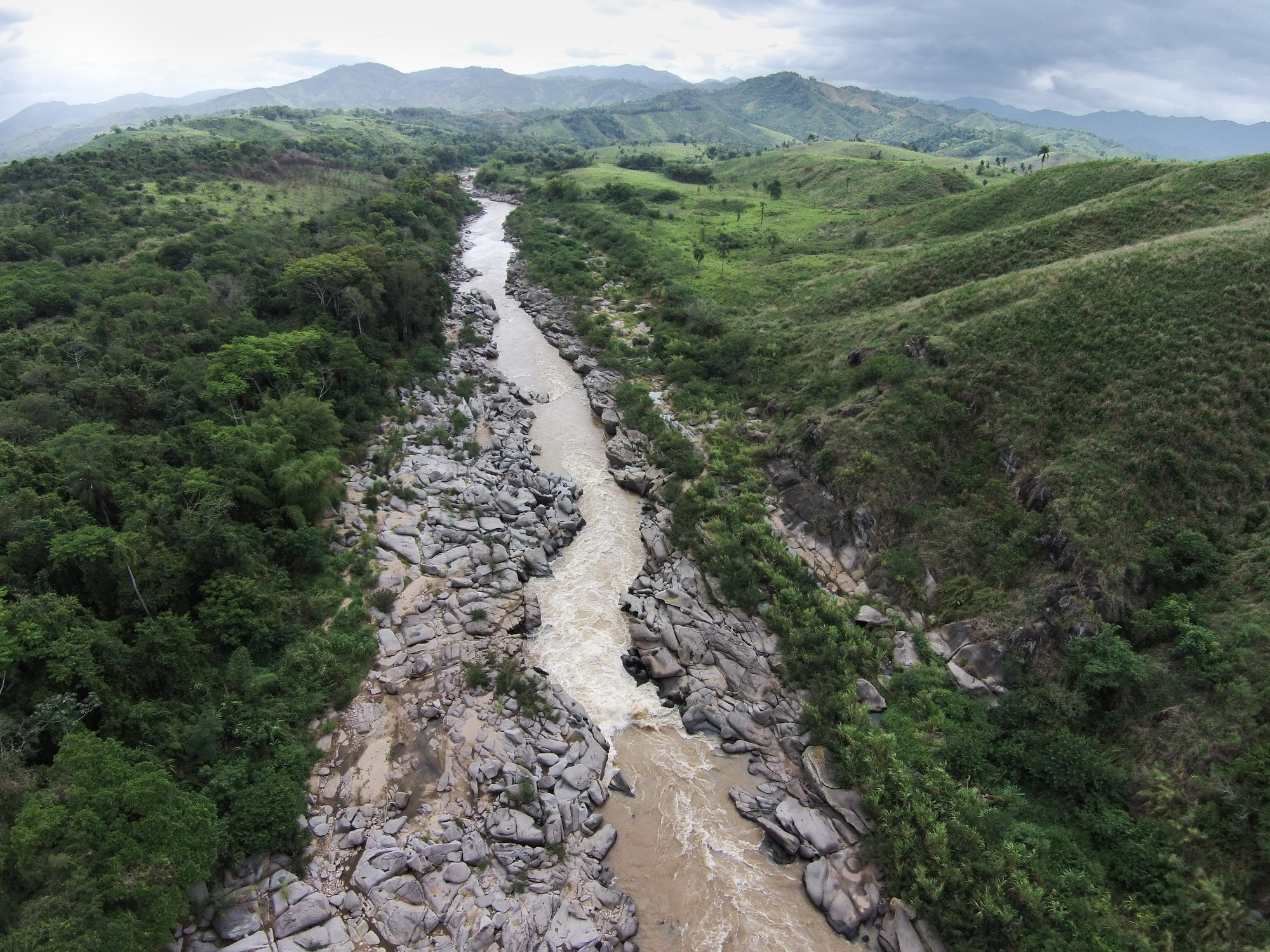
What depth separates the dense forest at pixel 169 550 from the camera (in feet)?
44.9

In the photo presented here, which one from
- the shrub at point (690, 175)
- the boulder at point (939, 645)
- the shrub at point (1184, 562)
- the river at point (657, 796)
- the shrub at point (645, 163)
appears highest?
the shrub at point (645, 163)

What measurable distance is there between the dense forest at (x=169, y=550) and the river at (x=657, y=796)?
8.61 m

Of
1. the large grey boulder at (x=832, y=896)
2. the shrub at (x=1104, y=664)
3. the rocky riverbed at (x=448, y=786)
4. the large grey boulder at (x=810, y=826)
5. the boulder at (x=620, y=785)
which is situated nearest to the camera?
the rocky riverbed at (x=448, y=786)

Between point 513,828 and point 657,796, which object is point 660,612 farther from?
point 513,828

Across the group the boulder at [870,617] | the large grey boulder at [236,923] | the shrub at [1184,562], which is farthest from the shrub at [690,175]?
the large grey boulder at [236,923]

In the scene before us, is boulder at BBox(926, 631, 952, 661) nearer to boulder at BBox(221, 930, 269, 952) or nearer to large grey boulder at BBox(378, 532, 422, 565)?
large grey boulder at BBox(378, 532, 422, 565)

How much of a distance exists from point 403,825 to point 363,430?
2257 centimetres

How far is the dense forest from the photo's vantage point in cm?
1368

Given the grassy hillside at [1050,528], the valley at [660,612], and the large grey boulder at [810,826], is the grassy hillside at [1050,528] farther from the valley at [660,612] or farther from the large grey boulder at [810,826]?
the large grey boulder at [810,826]

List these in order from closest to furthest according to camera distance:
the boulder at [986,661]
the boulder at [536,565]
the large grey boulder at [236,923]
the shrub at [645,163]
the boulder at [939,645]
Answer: the large grey boulder at [236,923] < the boulder at [986,661] < the boulder at [939,645] < the boulder at [536,565] < the shrub at [645,163]

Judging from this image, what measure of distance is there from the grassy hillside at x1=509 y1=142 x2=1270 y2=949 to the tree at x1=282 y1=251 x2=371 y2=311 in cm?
1999

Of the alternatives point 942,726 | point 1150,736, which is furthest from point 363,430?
point 1150,736

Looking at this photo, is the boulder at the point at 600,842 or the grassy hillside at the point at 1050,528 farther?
the boulder at the point at 600,842

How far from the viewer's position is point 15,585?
1778 cm
